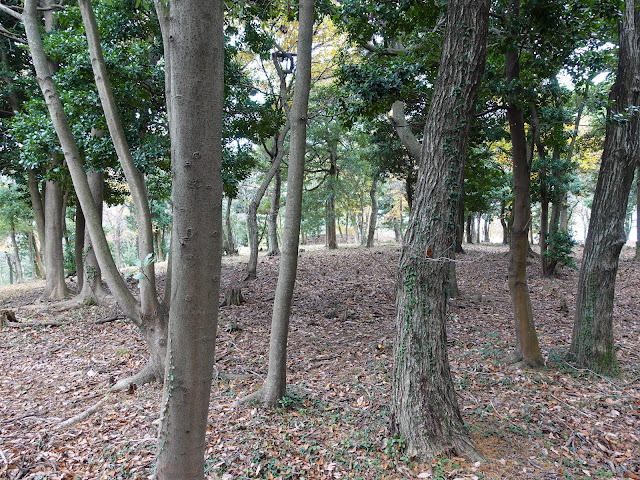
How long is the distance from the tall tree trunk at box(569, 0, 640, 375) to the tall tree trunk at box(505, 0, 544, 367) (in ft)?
2.13

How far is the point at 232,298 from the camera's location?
8672mm

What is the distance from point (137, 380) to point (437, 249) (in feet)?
13.6

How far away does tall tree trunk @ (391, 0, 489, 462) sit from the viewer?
3361mm

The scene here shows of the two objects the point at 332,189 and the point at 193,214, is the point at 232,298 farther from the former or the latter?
the point at 332,189

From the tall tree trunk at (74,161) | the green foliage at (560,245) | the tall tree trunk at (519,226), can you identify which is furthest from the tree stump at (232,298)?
the green foliage at (560,245)

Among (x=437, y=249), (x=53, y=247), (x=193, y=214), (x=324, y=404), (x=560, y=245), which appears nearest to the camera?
(x=193, y=214)

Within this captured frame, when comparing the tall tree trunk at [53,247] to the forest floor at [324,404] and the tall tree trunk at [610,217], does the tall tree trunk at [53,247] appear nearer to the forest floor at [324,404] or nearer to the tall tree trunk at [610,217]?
the forest floor at [324,404]

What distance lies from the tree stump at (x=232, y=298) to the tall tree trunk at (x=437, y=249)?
583cm

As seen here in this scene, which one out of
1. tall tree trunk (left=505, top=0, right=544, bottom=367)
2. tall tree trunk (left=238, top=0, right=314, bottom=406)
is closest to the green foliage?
tall tree trunk (left=505, top=0, right=544, bottom=367)

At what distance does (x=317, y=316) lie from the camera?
809cm

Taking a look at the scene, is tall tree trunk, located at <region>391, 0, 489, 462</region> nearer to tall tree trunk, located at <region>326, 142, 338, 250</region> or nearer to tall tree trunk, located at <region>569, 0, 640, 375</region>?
tall tree trunk, located at <region>569, 0, 640, 375</region>

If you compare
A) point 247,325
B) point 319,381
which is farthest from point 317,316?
point 319,381

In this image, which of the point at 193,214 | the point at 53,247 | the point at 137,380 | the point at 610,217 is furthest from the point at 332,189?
the point at 193,214

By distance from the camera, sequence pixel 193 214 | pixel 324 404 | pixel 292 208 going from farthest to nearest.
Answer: pixel 324 404 → pixel 292 208 → pixel 193 214
